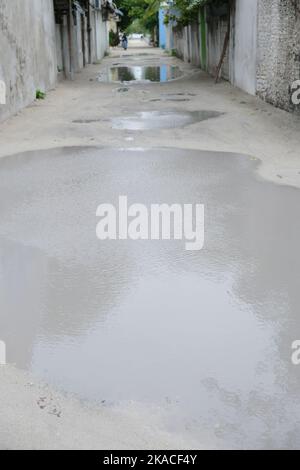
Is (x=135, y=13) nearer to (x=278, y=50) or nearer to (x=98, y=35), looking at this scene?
(x=98, y=35)

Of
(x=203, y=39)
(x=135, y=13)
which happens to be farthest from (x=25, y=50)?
(x=135, y=13)

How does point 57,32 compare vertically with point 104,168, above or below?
above

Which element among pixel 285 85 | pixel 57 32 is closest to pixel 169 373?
pixel 285 85

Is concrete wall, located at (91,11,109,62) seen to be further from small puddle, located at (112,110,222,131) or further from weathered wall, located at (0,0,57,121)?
small puddle, located at (112,110,222,131)

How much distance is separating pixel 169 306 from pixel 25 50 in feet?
39.0

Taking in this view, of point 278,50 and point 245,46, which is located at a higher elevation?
point 245,46

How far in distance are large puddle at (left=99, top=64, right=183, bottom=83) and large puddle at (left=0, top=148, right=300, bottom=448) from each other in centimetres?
1532

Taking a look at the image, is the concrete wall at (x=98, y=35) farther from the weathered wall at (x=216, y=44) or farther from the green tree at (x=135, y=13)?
the weathered wall at (x=216, y=44)

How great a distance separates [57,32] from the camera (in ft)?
73.8

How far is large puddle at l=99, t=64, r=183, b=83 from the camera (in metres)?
22.5

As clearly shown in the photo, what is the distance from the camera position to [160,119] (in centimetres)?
1277

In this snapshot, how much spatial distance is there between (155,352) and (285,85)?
10.1m
